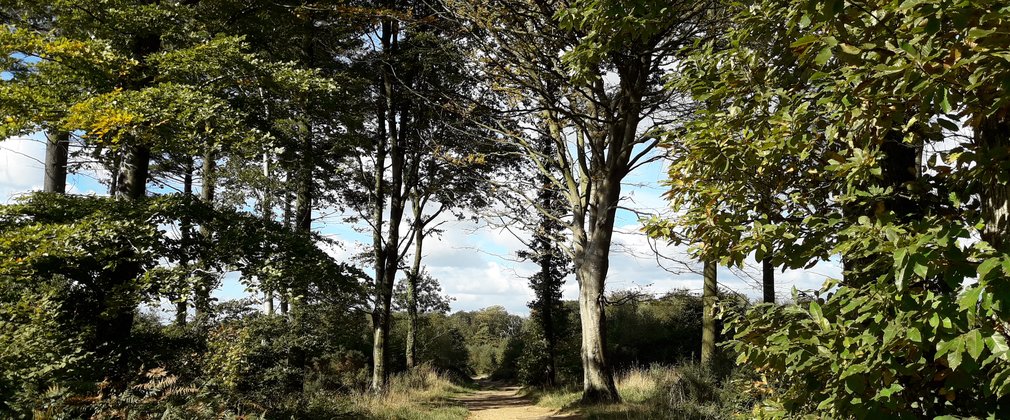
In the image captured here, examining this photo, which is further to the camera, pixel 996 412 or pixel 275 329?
pixel 275 329

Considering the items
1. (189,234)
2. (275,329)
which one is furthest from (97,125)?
(275,329)

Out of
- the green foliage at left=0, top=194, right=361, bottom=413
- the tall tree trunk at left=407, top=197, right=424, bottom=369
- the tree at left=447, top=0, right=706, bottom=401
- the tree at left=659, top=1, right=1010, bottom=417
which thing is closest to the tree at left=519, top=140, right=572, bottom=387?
the tall tree trunk at left=407, top=197, right=424, bottom=369

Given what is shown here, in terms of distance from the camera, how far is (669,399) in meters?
8.79

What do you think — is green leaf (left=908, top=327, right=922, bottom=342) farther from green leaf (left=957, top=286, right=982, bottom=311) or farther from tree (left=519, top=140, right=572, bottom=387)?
tree (left=519, top=140, right=572, bottom=387)

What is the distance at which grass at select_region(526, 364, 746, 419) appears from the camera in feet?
24.6

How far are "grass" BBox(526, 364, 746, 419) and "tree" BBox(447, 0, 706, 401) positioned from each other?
0.74 metres

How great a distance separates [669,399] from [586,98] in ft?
17.2

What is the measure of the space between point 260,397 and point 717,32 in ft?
25.9

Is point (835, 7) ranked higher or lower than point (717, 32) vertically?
lower

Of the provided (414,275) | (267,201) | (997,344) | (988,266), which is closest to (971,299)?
(988,266)

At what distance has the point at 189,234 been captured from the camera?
7562 mm

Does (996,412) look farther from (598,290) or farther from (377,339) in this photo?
(377,339)

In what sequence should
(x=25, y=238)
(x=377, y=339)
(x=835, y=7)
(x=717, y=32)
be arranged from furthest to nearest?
A: (x=377, y=339) → (x=717, y=32) → (x=25, y=238) → (x=835, y=7)

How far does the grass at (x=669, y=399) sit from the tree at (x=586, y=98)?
743 mm
